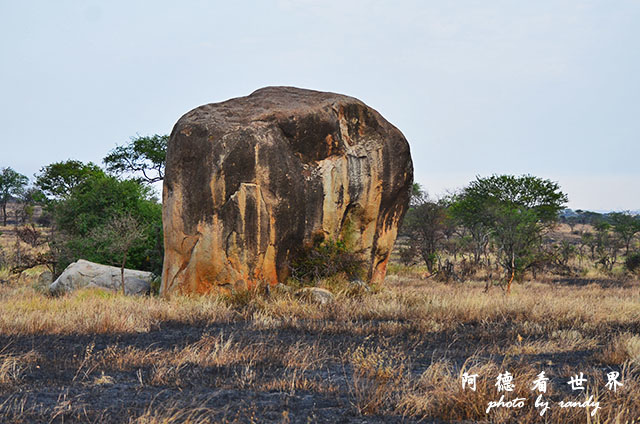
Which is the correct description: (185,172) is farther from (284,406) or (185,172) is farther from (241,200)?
(284,406)

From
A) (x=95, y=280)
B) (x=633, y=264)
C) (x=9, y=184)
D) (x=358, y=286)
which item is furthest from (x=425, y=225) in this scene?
(x=9, y=184)

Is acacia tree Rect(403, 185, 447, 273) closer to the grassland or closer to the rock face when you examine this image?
the rock face

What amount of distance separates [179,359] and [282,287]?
4668 mm

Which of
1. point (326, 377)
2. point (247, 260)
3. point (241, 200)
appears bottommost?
point (326, 377)

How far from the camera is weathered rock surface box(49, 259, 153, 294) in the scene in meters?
11.7

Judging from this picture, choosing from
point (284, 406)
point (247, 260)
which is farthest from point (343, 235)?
point (284, 406)

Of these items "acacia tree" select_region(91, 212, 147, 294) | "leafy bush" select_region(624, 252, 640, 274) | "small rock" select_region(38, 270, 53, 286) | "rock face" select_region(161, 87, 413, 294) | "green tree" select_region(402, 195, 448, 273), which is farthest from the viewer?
"green tree" select_region(402, 195, 448, 273)

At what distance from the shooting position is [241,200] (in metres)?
10.4

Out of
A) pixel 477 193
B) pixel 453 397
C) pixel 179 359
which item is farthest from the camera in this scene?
pixel 477 193

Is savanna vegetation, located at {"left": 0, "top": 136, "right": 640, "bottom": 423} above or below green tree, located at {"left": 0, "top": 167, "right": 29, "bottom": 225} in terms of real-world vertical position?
below

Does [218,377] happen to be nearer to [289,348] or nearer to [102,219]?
[289,348]

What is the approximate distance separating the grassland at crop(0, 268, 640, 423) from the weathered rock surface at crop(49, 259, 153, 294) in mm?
1007

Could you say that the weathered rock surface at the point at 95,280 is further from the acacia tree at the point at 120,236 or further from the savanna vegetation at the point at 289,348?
the savanna vegetation at the point at 289,348

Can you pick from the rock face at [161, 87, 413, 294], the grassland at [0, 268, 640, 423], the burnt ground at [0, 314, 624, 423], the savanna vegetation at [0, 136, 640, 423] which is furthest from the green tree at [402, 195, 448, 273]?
the burnt ground at [0, 314, 624, 423]
